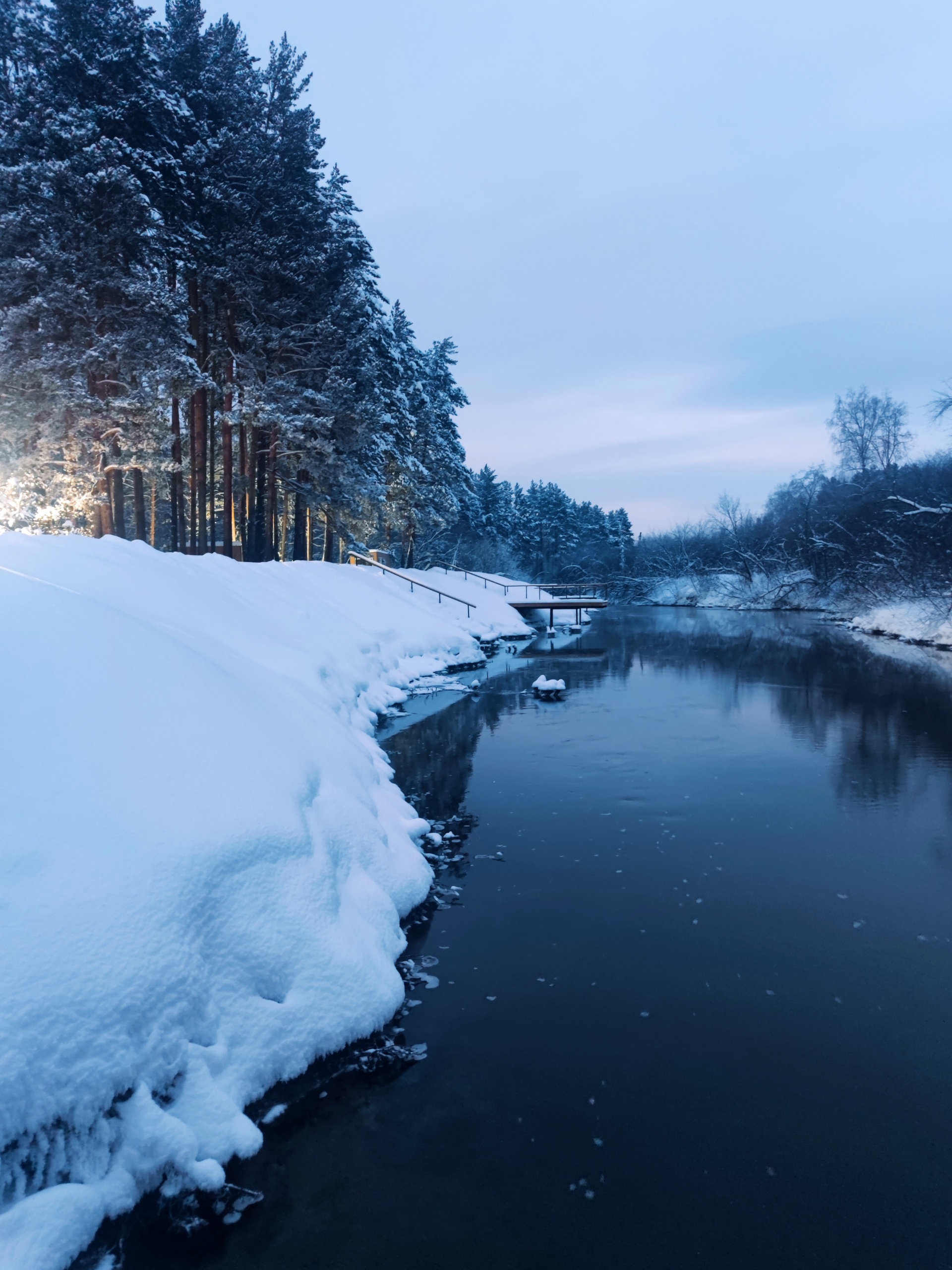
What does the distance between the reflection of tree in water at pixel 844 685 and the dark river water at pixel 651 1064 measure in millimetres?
1690

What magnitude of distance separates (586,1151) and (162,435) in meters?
21.7

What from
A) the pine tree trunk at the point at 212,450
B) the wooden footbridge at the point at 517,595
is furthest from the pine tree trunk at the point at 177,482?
the wooden footbridge at the point at 517,595

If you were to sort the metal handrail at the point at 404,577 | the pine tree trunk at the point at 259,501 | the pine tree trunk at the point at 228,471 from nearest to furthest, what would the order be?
the pine tree trunk at the point at 228,471, the pine tree trunk at the point at 259,501, the metal handrail at the point at 404,577

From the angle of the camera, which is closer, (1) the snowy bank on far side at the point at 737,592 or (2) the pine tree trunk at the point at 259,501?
(2) the pine tree trunk at the point at 259,501

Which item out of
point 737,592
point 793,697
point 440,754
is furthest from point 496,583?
point 440,754

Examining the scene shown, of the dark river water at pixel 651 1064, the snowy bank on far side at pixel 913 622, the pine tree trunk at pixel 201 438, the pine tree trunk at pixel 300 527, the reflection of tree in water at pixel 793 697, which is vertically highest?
the pine tree trunk at pixel 201 438

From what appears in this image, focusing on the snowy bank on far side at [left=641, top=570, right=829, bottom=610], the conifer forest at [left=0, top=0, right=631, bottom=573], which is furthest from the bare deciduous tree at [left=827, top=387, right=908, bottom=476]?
the conifer forest at [left=0, top=0, right=631, bottom=573]

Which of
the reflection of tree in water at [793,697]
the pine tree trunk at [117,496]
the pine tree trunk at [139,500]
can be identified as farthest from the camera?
the pine tree trunk at [139,500]

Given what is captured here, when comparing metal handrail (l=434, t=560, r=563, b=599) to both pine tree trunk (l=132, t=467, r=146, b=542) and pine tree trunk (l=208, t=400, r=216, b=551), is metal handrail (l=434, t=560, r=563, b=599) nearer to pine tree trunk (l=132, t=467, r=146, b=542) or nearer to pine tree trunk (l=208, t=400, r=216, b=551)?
pine tree trunk (l=208, t=400, r=216, b=551)

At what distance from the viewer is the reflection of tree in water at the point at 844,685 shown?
11.6 m

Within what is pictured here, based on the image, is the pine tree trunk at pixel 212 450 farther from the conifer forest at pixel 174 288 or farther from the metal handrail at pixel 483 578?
the metal handrail at pixel 483 578

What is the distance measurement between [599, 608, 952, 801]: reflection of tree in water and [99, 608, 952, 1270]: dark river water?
169cm

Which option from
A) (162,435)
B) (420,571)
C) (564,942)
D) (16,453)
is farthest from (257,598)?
(420,571)

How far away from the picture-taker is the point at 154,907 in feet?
12.5
